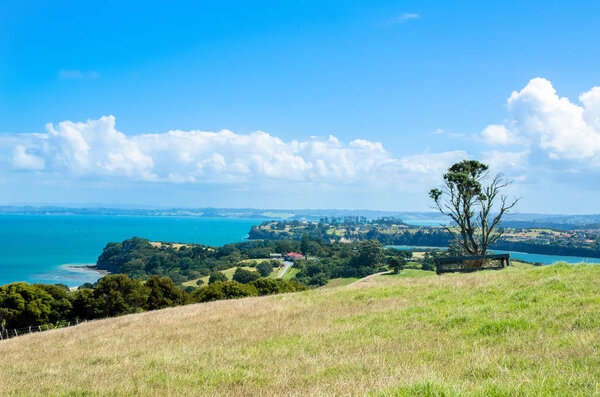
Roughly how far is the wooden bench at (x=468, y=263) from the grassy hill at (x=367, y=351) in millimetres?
9631

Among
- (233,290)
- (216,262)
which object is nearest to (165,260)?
(216,262)

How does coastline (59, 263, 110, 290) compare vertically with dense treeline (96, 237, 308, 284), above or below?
below

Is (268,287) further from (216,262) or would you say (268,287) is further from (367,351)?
(216,262)

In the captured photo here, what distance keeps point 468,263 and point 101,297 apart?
145ft

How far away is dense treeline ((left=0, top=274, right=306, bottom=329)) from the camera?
146 feet

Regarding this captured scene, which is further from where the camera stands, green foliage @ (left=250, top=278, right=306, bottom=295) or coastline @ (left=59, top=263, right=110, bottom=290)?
coastline @ (left=59, top=263, right=110, bottom=290)

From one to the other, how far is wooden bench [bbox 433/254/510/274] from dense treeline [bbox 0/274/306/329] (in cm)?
2401

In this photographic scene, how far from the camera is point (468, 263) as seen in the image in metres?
28.3

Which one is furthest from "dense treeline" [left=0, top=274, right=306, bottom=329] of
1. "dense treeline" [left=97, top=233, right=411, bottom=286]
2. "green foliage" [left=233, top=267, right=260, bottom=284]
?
"dense treeline" [left=97, top=233, right=411, bottom=286]

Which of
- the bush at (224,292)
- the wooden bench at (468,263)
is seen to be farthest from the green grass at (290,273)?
the wooden bench at (468,263)

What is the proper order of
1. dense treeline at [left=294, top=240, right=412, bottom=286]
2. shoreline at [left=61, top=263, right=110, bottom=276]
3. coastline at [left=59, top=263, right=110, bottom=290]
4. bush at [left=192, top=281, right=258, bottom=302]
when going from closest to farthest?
bush at [left=192, top=281, right=258, bottom=302], dense treeline at [left=294, top=240, right=412, bottom=286], coastline at [left=59, top=263, right=110, bottom=290], shoreline at [left=61, top=263, right=110, bottom=276]

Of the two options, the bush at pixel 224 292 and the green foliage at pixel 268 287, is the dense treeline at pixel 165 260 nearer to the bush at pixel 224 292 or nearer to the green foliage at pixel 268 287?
the green foliage at pixel 268 287

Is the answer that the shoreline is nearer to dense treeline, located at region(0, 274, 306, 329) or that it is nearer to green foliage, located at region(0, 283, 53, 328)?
dense treeline, located at region(0, 274, 306, 329)

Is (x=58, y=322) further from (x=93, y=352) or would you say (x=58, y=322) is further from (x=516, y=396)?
(x=516, y=396)
